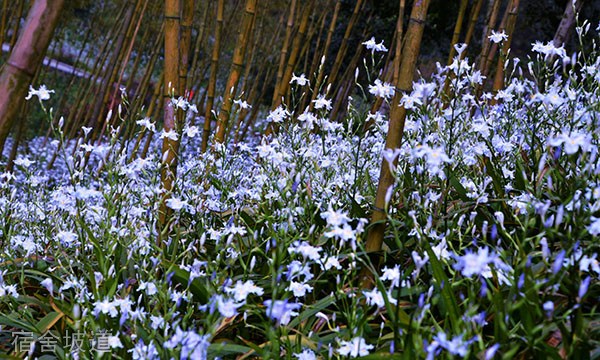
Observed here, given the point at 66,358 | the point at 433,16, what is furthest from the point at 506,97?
the point at 433,16

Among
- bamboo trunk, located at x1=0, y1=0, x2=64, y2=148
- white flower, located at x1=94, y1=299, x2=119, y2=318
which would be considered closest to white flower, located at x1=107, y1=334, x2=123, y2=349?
white flower, located at x1=94, y1=299, x2=119, y2=318

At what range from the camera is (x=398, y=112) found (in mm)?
1683

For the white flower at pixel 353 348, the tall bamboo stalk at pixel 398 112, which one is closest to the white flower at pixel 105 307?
the white flower at pixel 353 348

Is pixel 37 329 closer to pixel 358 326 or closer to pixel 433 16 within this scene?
pixel 358 326

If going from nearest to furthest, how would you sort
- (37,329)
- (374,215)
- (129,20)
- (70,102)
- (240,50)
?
(37,329) → (374,215) → (240,50) → (129,20) → (70,102)

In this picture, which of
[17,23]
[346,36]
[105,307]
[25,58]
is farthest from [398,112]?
[17,23]

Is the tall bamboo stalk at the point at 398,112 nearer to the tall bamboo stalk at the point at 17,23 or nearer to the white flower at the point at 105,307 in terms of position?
the white flower at the point at 105,307

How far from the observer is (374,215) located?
1.70 m

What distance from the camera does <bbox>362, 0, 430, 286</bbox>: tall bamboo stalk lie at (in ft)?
5.48

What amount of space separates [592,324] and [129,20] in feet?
12.4

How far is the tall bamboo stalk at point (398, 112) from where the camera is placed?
5.48 feet

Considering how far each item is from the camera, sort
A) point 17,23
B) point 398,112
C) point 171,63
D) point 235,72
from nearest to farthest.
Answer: point 398,112 < point 171,63 < point 235,72 < point 17,23

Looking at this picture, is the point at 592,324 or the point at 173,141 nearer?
the point at 592,324

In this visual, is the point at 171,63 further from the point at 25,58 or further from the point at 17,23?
the point at 17,23
